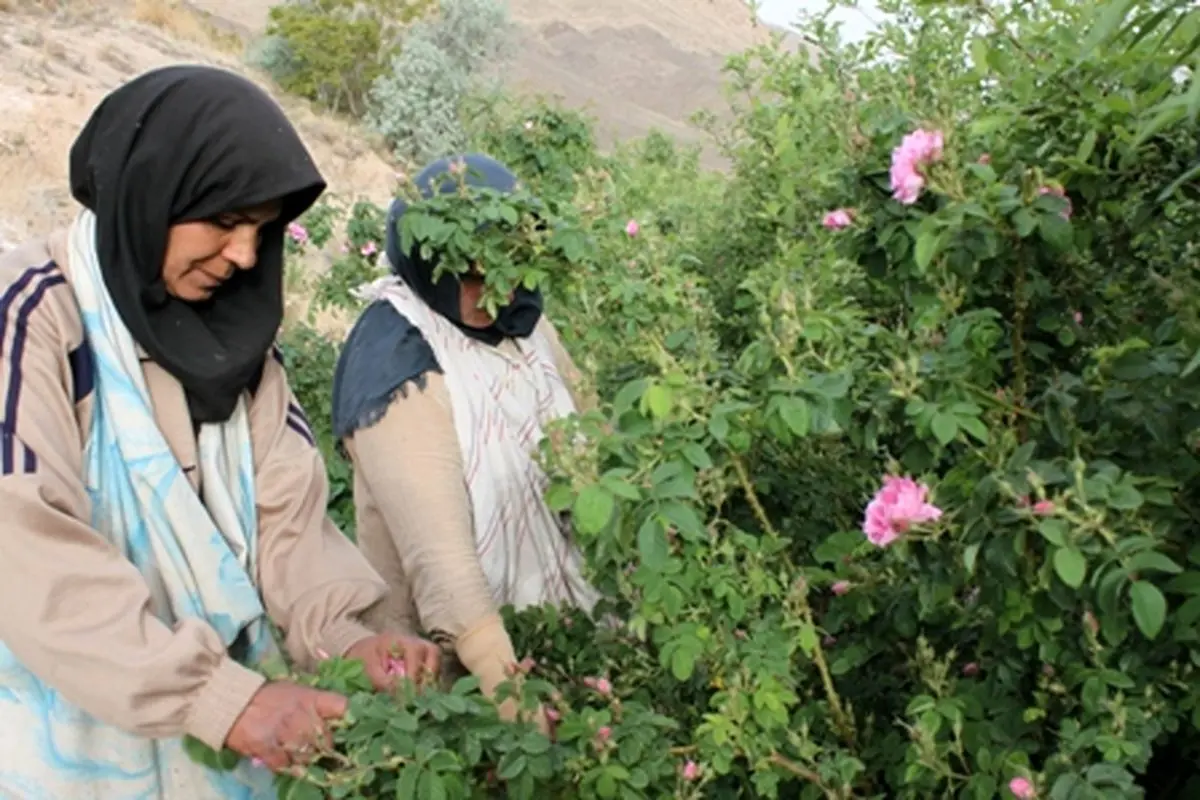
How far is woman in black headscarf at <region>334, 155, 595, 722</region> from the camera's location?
2.34m

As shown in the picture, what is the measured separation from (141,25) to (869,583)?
2096cm

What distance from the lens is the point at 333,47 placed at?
21.8 m

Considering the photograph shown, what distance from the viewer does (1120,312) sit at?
1881 mm

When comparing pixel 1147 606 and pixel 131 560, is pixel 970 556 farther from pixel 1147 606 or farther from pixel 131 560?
pixel 131 560

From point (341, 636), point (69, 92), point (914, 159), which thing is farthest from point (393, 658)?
point (69, 92)

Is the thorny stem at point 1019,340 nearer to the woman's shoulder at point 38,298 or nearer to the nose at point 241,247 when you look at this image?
the nose at point 241,247

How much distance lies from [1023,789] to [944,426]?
0.42m

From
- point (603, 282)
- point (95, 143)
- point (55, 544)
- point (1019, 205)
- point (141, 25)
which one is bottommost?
point (141, 25)

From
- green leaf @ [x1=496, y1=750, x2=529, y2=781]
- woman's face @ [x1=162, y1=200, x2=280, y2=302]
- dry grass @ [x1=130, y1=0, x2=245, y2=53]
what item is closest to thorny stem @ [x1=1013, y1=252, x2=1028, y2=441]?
green leaf @ [x1=496, y1=750, x2=529, y2=781]

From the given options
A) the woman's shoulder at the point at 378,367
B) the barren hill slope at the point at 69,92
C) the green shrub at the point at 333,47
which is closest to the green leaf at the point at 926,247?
the woman's shoulder at the point at 378,367

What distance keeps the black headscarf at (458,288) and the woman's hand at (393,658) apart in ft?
2.61

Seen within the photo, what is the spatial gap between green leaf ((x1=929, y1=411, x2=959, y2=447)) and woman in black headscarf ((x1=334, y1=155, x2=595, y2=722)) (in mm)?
931

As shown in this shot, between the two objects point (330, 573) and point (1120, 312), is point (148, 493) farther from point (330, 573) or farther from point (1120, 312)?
point (1120, 312)

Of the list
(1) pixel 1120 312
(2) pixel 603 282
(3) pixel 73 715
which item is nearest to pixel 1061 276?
(1) pixel 1120 312
